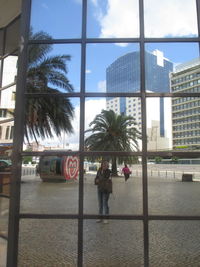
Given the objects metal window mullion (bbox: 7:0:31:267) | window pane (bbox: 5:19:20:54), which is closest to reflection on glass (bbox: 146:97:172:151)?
metal window mullion (bbox: 7:0:31:267)

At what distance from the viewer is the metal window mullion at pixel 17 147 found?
2.92 meters

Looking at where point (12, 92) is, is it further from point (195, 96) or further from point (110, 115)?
point (195, 96)

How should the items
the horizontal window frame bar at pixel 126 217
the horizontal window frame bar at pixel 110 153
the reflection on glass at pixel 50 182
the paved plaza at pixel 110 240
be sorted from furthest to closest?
the paved plaza at pixel 110 240 < the reflection on glass at pixel 50 182 < the horizontal window frame bar at pixel 110 153 < the horizontal window frame bar at pixel 126 217

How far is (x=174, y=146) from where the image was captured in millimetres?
3152

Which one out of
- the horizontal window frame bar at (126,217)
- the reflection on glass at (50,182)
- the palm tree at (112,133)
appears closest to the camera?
the horizontal window frame bar at (126,217)

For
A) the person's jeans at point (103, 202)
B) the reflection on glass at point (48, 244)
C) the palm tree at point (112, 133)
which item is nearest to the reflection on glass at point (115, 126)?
the palm tree at point (112, 133)

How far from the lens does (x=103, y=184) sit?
3.86m

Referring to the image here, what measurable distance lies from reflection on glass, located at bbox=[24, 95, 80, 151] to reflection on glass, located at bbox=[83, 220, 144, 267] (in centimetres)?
185

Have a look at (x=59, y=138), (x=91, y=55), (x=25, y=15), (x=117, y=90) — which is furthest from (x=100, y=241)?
(x=25, y=15)

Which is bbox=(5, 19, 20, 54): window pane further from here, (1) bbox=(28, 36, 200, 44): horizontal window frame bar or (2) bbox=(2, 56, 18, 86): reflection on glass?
(1) bbox=(28, 36, 200, 44): horizontal window frame bar

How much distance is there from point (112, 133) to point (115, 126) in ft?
0.35

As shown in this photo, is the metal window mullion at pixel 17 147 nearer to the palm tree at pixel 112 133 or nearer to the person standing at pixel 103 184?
the palm tree at pixel 112 133

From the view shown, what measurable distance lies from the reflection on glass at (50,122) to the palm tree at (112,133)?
24 centimetres

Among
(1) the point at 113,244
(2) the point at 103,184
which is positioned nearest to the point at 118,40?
(2) the point at 103,184
